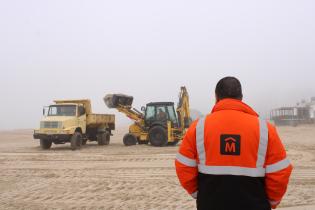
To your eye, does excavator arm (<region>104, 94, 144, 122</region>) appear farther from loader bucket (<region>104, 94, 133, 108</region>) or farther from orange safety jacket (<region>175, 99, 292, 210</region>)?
orange safety jacket (<region>175, 99, 292, 210</region>)

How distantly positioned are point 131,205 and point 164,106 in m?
12.3

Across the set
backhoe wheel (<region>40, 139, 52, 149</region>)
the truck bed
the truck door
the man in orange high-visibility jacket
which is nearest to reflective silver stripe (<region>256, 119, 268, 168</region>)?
the man in orange high-visibility jacket

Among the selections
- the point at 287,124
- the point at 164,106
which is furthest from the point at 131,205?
the point at 287,124

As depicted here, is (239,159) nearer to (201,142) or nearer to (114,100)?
(201,142)

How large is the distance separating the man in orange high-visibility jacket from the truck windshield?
625 inches

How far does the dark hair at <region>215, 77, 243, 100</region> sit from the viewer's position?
9.37 ft

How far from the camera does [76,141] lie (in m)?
17.5

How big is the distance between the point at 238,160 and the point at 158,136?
618 inches

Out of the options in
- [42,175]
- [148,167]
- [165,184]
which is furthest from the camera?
[148,167]

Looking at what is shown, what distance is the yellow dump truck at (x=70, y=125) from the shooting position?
56.6 feet

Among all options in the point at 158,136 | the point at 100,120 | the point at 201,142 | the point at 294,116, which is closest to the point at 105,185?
the point at 201,142

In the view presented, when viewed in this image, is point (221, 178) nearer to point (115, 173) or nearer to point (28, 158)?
point (115, 173)

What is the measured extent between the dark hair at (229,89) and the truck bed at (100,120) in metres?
16.6

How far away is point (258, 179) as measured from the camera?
105 inches
